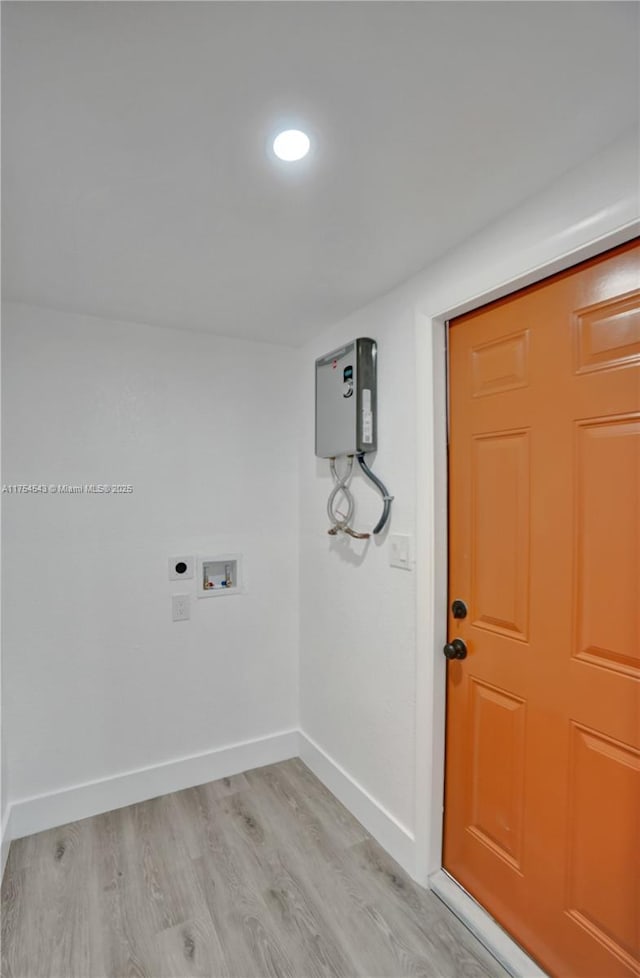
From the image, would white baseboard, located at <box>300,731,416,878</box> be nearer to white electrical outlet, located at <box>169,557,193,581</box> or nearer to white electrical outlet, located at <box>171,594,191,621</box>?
white electrical outlet, located at <box>171,594,191,621</box>

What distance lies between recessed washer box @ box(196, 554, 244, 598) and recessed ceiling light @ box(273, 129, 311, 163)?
182 centimetres

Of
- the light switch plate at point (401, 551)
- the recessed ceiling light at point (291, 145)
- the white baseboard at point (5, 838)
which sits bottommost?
the white baseboard at point (5, 838)

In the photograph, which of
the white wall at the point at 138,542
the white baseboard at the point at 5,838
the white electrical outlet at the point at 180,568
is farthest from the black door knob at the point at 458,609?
the white baseboard at the point at 5,838

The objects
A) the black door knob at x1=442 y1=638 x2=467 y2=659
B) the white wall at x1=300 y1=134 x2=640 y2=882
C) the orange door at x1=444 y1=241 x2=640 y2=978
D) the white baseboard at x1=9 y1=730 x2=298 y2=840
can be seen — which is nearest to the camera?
the orange door at x1=444 y1=241 x2=640 y2=978

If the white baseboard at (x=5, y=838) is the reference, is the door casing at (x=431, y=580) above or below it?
above

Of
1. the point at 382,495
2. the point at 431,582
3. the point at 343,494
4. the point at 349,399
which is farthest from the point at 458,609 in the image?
the point at 349,399

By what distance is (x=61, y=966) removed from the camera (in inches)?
56.5

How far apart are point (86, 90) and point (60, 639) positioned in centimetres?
201

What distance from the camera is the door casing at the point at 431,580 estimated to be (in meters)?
1.71

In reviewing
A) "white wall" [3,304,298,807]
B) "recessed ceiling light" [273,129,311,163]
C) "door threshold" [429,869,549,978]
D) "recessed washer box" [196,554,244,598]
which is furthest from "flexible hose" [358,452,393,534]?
"door threshold" [429,869,549,978]

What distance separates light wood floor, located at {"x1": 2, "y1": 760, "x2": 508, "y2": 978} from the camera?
1.45m

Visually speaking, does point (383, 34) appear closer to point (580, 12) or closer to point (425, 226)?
point (580, 12)

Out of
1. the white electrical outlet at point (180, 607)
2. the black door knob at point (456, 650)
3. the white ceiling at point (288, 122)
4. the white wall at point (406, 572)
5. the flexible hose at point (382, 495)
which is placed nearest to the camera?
the white ceiling at point (288, 122)

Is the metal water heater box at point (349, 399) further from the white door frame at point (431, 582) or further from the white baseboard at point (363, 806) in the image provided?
the white baseboard at point (363, 806)
